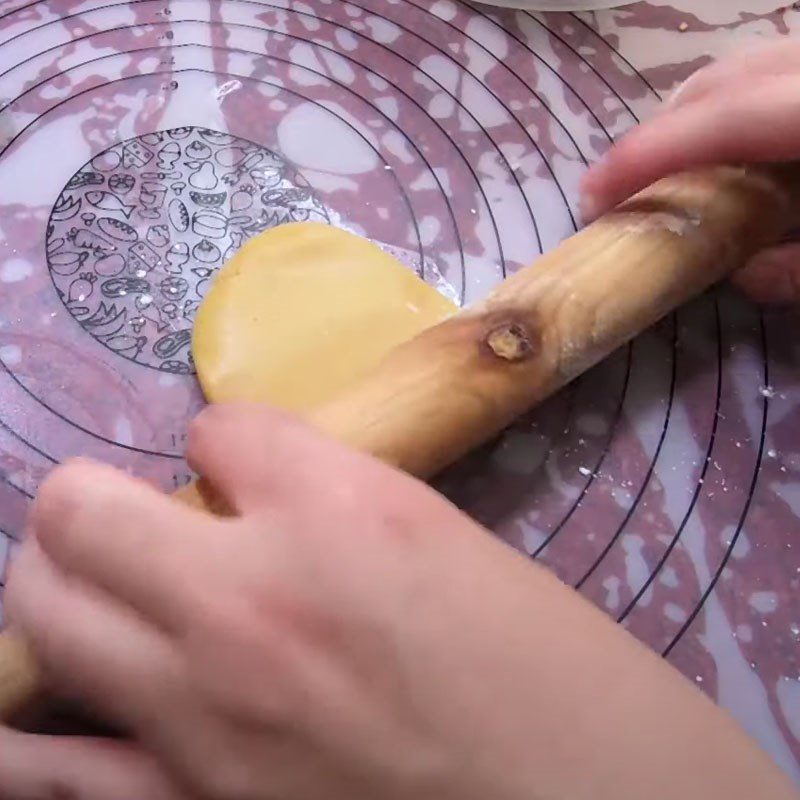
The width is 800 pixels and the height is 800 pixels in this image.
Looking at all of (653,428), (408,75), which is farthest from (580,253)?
(408,75)

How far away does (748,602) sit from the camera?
1.82 ft

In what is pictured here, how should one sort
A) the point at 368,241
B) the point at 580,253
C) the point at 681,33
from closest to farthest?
1. the point at 580,253
2. the point at 368,241
3. the point at 681,33

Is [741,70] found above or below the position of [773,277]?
above

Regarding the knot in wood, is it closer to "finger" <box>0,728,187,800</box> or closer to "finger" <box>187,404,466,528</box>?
"finger" <box>187,404,466,528</box>

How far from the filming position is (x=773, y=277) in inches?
24.2

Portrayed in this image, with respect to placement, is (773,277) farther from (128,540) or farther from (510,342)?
(128,540)

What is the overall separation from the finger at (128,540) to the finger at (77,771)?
0.06 metres

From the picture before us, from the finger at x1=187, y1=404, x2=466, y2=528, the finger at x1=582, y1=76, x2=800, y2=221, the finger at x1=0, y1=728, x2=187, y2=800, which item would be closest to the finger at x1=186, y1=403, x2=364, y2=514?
the finger at x1=187, y1=404, x2=466, y2=528

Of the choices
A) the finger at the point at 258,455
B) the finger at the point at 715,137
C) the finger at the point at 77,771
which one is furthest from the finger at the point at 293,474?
the finger at the point at 715,137

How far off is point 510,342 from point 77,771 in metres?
0.27

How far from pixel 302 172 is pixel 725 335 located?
291mm

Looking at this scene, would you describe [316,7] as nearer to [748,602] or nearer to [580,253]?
[580,253]

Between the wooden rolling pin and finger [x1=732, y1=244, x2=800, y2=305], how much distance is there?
0.03 m

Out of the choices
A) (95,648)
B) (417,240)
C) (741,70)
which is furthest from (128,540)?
(741,70)
